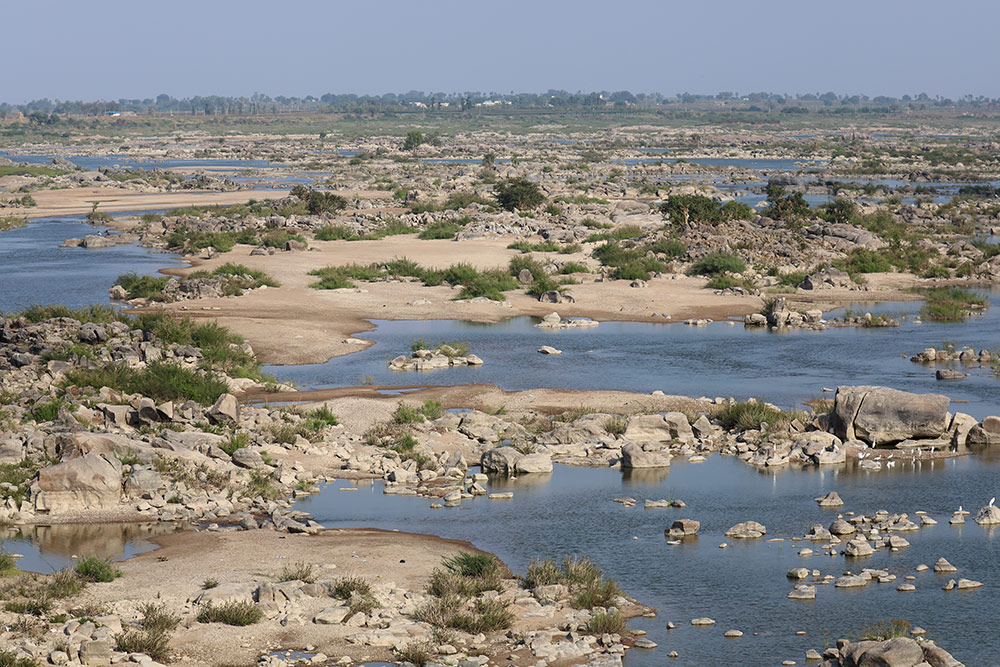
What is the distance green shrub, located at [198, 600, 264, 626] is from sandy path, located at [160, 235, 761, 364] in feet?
62.9

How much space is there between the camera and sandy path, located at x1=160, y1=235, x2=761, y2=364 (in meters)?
37.6

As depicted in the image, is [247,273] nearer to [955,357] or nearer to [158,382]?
[158,382]

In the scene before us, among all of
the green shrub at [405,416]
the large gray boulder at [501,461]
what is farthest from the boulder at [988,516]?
the green shrub at [405,416]

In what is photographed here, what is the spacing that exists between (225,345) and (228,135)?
170 m

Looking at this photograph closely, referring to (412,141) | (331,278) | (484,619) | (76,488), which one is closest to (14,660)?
(484,619)

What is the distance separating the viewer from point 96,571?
17.2 metres

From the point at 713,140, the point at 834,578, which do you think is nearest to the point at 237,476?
the point at 834,578

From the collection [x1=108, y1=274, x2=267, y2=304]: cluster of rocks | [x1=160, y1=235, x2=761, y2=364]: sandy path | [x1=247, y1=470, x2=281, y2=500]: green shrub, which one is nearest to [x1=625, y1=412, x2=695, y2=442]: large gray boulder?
[x1=247, y1=470, x2=281, y2=500]: green shrub

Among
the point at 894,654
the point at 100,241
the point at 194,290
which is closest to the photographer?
the point at 894,654

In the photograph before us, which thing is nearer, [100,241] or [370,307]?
[370,307]

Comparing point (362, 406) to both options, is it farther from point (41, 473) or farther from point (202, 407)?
point (41, 473)

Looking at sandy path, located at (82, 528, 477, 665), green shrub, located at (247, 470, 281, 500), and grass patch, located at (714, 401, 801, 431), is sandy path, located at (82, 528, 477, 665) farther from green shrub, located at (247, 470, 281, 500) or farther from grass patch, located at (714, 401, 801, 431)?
grass patch, located at (714, 401, 801, 431)

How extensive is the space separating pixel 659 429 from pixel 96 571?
12.8m

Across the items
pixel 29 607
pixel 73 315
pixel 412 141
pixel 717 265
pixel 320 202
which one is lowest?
pixel 29 607
